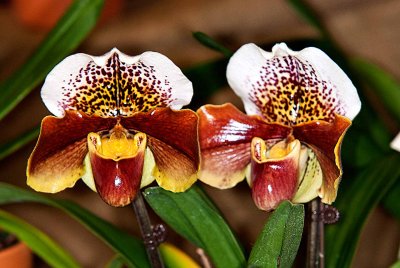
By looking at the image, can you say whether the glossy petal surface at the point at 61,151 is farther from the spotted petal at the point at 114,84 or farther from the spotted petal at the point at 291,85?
the spotted petal at the point at 291,85

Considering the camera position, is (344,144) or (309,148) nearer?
(309,148)

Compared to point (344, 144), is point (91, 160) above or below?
above

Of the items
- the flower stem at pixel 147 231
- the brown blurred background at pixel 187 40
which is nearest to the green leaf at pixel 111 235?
the flower stem at pixel 147 231

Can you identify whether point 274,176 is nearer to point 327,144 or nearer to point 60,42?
point 327,144

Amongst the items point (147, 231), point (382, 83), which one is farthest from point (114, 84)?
point (382, 83)

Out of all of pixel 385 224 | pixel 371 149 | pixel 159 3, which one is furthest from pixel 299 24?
pixel 371 149

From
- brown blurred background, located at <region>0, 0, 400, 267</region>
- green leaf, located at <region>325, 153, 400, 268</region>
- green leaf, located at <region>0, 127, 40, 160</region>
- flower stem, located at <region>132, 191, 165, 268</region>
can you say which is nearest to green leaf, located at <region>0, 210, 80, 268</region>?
green leaf, located at <region>0, 127, 40, 160</region>

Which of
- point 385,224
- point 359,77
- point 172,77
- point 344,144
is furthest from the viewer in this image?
point 385,224

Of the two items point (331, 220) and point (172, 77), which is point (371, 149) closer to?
point (331, 220)
